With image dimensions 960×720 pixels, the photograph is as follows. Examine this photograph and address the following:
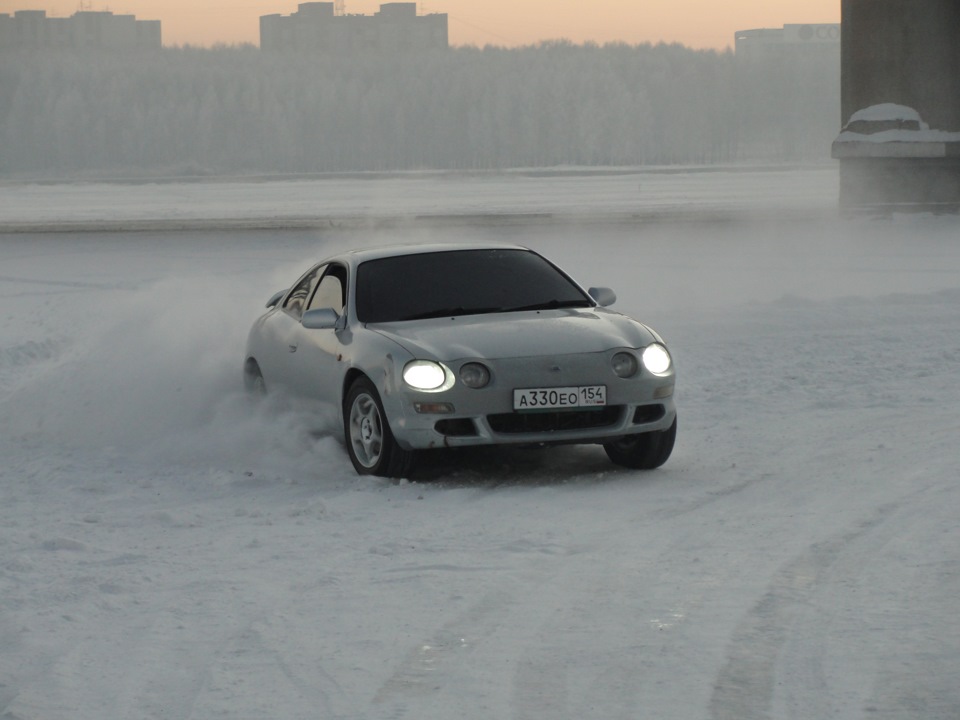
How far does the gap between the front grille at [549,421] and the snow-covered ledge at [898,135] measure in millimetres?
22945

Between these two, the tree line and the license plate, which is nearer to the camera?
the license plate

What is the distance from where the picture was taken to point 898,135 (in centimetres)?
2870

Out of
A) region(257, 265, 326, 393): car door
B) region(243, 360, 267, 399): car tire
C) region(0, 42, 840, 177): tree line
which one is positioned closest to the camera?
region(257, 265, 326, 393): car door

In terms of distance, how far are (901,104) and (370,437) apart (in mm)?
23391

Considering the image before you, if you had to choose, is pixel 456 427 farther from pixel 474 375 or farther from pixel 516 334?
pixel 516 334

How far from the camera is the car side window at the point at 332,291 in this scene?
852cm

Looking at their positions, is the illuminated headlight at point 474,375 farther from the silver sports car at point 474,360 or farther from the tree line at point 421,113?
the tree line at point 421,113

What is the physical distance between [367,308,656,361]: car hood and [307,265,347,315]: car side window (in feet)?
1.96

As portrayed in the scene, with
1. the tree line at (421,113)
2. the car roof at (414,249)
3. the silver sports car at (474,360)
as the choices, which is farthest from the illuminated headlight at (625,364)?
the tree line at (421,113)

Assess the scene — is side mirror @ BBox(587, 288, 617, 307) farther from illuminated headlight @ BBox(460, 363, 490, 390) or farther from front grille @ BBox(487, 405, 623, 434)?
illuminated headlight @ BBox(460, 363, 490, 390)

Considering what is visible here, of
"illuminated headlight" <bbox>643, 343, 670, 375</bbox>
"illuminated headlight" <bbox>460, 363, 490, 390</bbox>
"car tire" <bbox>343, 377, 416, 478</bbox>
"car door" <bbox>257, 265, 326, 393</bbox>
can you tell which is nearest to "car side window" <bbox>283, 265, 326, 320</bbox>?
"car door" <bbox>257, 265, 326, 393</bbox>

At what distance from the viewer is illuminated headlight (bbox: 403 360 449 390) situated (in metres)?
7.32

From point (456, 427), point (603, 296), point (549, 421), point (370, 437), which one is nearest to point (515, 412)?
point (549, 421)

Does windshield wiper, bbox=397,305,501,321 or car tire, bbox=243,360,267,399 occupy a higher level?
windshield wiper, bbox=397,305,501,321
